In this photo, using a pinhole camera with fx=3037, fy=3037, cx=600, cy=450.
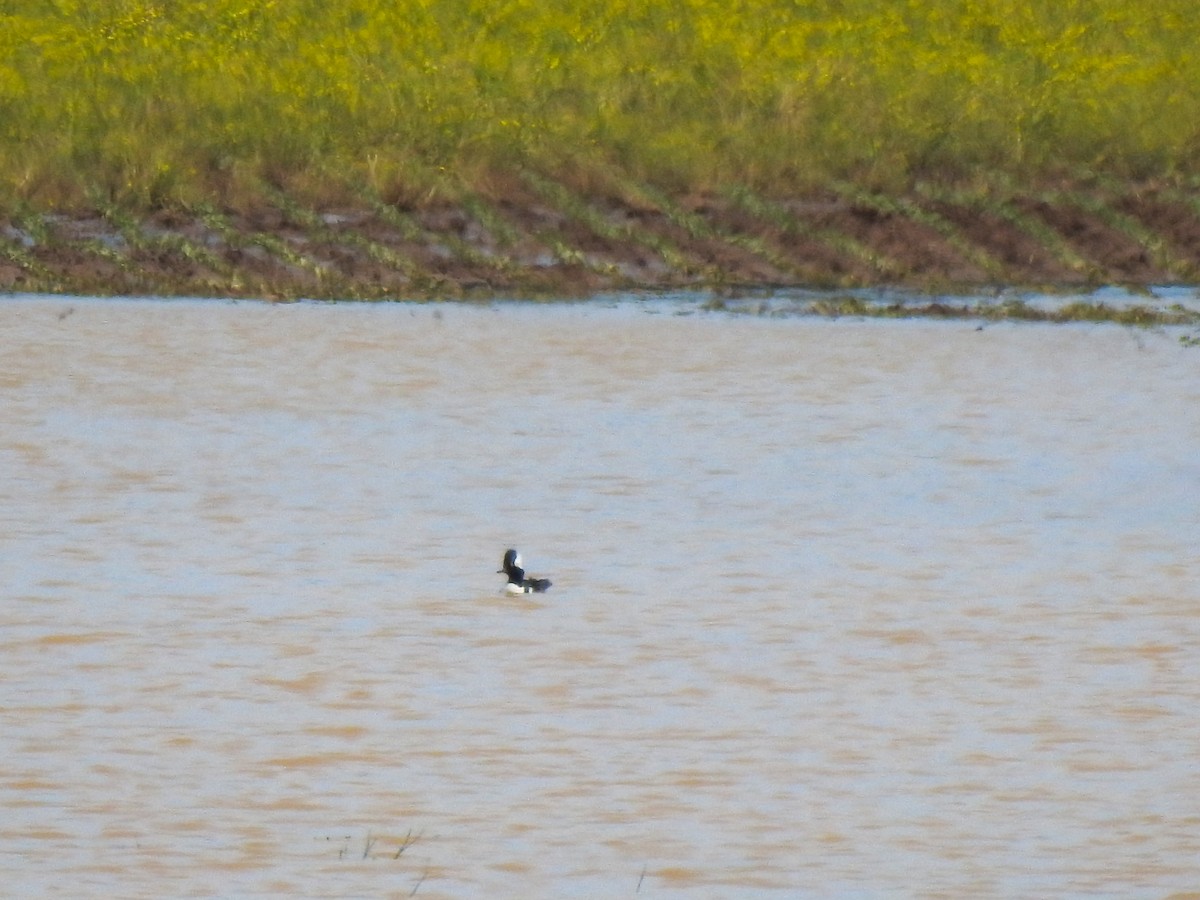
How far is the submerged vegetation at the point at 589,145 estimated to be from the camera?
1580 centimetres

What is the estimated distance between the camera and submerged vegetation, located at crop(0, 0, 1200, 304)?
1580cm

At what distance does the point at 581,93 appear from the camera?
61.8 ft

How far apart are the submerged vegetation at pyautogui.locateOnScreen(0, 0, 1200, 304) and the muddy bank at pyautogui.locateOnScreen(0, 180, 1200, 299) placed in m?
0.02

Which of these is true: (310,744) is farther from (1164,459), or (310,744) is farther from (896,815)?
(1164,459)

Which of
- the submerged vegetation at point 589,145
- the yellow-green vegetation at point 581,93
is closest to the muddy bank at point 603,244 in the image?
the submerged vegetation at point 589,145

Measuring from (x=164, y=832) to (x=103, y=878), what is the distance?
0.32m

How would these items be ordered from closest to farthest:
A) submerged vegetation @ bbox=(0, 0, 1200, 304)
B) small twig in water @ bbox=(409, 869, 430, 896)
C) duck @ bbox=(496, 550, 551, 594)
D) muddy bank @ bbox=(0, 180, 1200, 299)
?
small twig in water @ bbox=(409, 869, 430, 896) → duck @ bbox=(496, 550, 551, 594) → muddy bank @ bbox=(0, 180, 1200, 299) → submerged vegetation @ bbox=(0, 0, 1200, 304)

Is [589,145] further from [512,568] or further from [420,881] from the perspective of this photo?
[420,881]

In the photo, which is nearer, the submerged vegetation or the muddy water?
the muddy water

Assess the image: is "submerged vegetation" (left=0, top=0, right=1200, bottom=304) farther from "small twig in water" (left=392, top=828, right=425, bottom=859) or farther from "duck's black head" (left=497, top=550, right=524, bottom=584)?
"small twig in water" (left=392, top=828, right=425, bottom=859)

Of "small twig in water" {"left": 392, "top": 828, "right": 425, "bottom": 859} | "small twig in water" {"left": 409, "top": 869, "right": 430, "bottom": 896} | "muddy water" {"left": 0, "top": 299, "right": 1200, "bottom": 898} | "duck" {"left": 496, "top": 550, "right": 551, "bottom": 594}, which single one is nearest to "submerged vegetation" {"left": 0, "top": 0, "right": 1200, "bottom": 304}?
"muddy water" {"left": 0, "top": 299, "right": 1200, "bottom": 898}

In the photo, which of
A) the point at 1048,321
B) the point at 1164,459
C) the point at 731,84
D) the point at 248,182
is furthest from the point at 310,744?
the point at 731,84

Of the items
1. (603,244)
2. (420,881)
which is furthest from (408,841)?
(603,244)

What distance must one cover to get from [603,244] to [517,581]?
8.24 m
